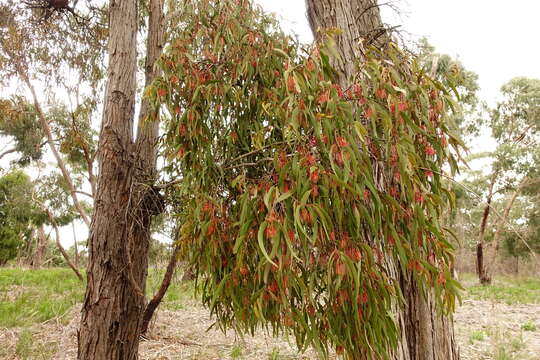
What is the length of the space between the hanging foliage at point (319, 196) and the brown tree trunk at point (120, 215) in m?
0.97

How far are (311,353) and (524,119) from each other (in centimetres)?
1173

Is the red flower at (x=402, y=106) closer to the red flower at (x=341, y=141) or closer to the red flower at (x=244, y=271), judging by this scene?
the red flower at (x=341, y=141)

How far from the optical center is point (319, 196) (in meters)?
1.67

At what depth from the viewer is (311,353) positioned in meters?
4.20

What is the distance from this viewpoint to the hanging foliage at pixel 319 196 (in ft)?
5.38

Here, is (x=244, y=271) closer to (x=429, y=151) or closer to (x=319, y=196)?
(x=319, y=196)

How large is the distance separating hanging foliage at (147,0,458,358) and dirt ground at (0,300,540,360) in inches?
65.7

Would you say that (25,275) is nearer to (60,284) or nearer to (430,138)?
(60,284)

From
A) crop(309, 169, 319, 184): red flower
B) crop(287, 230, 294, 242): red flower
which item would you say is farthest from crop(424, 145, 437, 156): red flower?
crop(287, 230, 294, 242): red flower

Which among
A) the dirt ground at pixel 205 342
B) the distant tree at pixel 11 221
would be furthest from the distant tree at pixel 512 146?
the distant tree at pixel 11 221

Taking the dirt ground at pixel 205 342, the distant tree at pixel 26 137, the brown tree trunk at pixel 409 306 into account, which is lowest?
the dirt ground at pixel 205 342

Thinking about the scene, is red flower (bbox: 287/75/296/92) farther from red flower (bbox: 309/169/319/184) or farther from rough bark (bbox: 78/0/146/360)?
rough bark (bbox: 78/0/146/360)

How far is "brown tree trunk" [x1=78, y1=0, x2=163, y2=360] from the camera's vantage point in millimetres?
3043

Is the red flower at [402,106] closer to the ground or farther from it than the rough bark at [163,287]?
farther from it
